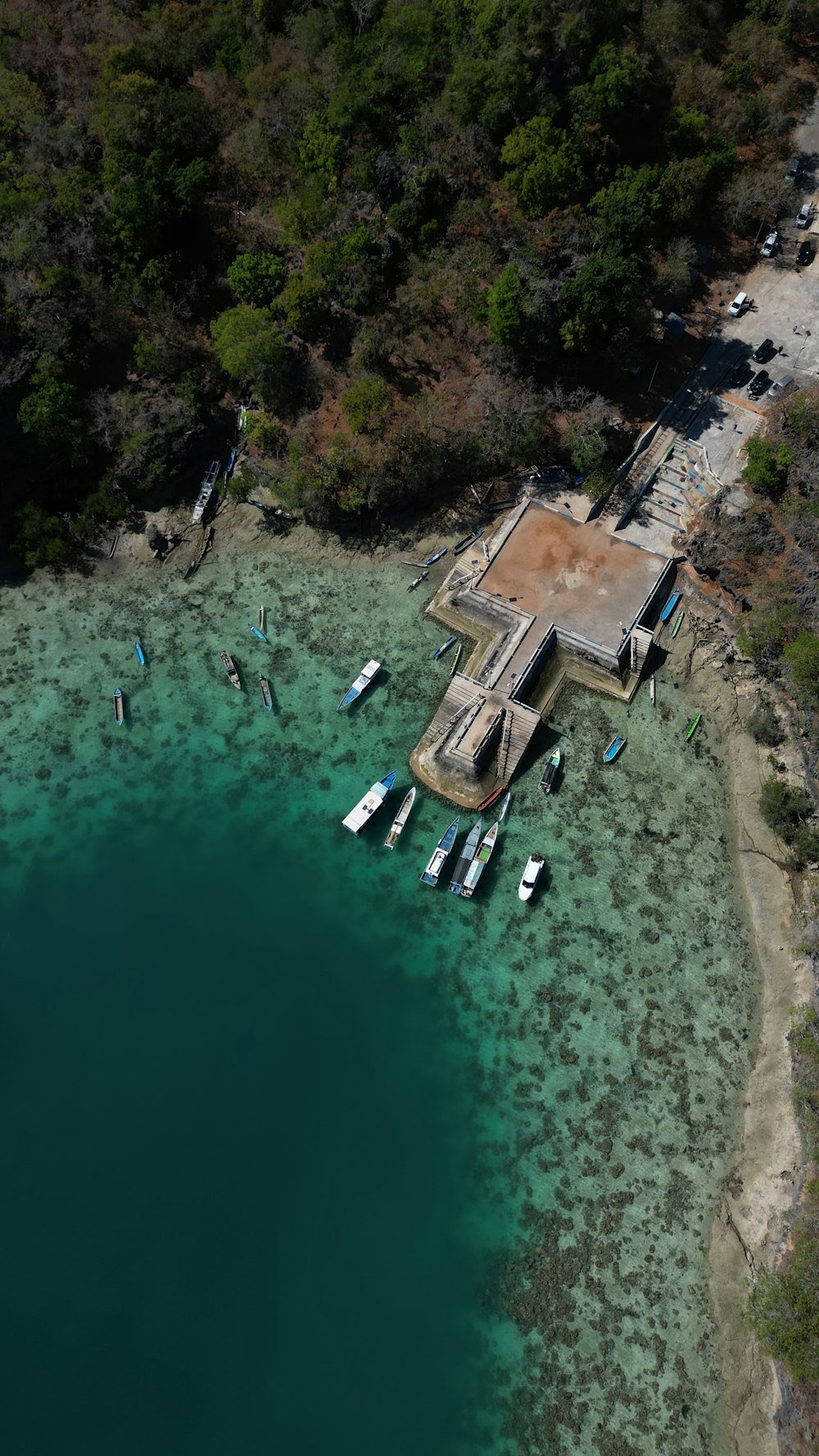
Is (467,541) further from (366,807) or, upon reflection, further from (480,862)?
(480,862)

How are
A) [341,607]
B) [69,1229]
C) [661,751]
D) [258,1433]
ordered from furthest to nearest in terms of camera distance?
[341,607] < [661,751] < [69,1229] < [258,1433]

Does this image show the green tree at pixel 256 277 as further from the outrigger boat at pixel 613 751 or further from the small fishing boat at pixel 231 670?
the outrigger boat at pixel 613 751

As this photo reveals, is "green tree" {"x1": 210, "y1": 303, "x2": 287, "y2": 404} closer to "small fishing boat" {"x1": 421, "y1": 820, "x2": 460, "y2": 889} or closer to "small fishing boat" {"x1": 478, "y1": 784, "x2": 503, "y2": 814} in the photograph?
"small fishing boat" {"x1": 478, "y1": 784, "x2": 503, "y2": 814}

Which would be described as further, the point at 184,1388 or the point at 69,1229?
the point at 69,1229

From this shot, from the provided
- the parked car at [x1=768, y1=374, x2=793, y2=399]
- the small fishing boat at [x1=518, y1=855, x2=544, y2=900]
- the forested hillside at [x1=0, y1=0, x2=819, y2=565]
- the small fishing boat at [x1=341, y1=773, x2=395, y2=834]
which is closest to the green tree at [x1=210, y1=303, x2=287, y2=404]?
the forested hillside at [x1=0, y1=0, x2=819, y2=565]

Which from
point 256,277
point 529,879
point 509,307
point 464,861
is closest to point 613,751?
point 529,879

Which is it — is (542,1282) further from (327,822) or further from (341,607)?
(341,607)

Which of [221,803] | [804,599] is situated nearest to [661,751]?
[804,599]
